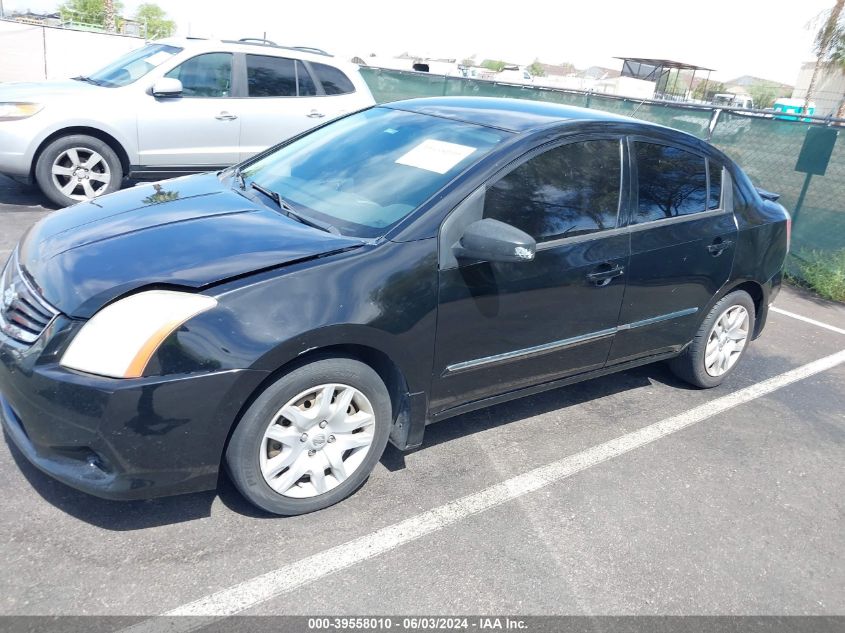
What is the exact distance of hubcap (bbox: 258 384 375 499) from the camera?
2811mm

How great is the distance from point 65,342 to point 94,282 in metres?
0.25

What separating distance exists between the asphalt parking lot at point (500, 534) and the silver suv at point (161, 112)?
4602mm

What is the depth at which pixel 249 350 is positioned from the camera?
2.56 m

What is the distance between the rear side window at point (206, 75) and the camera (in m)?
7.43

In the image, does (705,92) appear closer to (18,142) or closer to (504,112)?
(18,142)

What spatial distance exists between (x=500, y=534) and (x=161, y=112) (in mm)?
5964

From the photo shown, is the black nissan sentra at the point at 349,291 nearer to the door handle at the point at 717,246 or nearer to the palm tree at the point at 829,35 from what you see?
the door handle at the point at 717,246

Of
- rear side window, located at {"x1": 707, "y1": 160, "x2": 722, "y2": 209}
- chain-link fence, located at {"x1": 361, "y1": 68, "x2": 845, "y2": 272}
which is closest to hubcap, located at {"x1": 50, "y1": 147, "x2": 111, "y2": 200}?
rear side window, located at {"x1": 707, "y1": 160, "x2": 722, "y2": 209}

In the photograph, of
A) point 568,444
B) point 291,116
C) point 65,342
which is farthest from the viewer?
point 291,116

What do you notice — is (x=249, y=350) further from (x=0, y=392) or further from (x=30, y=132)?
(x=30, y=132)

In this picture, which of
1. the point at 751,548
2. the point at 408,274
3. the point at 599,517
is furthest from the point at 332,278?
the point at 751,548

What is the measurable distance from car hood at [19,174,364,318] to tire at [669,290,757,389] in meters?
2.56

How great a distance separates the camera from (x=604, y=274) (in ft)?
12.0

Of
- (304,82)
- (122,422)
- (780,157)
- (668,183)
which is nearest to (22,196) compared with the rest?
(304,82)
